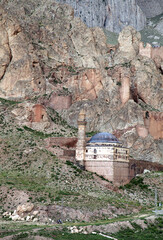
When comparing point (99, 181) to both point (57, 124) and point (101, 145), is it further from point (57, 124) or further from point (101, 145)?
point (57, 124)

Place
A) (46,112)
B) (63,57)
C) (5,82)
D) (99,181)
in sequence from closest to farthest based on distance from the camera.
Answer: (99,181)
(46,112)
(5,82)
(63,57)

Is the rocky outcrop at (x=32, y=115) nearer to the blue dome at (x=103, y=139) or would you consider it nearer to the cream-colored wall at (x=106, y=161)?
the blue dome at (x=103, y=139)

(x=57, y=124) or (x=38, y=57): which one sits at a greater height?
(x=38, y=57)

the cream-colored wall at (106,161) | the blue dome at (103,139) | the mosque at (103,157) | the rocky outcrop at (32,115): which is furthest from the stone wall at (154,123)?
the cream-colored wall at (106,161)

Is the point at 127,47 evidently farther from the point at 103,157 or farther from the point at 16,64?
the point at 103,157

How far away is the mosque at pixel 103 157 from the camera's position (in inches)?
4483

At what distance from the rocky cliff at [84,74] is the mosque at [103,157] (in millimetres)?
16114

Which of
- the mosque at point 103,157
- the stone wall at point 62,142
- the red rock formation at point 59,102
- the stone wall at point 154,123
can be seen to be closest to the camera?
the mosque at point 103,157

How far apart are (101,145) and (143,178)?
12.2 meters

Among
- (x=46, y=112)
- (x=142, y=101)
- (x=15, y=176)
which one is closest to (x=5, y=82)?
(x=46, y=112)

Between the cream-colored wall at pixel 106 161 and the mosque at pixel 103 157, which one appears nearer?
the cream-colored wall at pixel 106 161

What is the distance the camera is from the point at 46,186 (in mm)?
104312

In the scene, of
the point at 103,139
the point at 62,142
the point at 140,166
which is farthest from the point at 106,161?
the point at 140,166

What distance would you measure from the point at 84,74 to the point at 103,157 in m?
38.5
